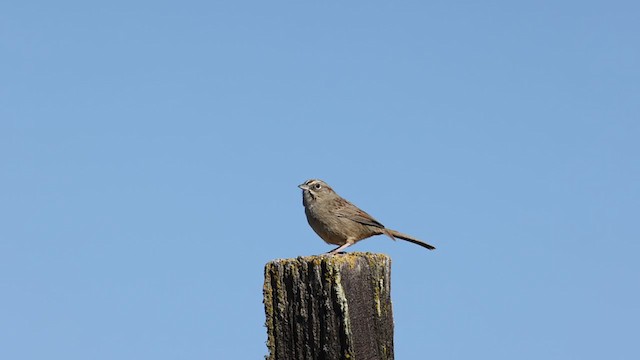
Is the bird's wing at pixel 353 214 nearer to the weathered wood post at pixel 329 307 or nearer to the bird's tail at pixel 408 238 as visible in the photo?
the bird's tail at pixel 408 238

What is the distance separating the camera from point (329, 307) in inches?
170

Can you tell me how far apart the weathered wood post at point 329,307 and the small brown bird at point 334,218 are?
4.59 metres

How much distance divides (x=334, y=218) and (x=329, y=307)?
4.93 metres

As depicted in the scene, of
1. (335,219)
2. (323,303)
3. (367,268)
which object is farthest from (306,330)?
(335,219)

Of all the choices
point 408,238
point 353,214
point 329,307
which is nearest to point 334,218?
point 353,214

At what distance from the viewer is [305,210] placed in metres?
9.54

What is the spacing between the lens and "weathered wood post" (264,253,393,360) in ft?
14.1

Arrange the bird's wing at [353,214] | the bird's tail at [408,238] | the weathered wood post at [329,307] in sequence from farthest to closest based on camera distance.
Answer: the bird's tail at [408,238], the bird's wing at [353,214], the weathered wood post at [329,307]

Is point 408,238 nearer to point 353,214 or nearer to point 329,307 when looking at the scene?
point 353,214

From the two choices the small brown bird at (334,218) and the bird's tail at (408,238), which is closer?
the small brown bird at (334,218)

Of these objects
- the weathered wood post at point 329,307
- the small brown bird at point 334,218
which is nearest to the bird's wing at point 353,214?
the small brown bird at point 334,218

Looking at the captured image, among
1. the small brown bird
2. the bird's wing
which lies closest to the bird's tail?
the small brown bird

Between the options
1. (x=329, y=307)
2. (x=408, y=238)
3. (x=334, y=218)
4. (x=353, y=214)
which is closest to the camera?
(x=329, y=307)

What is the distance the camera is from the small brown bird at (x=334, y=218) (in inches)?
363
